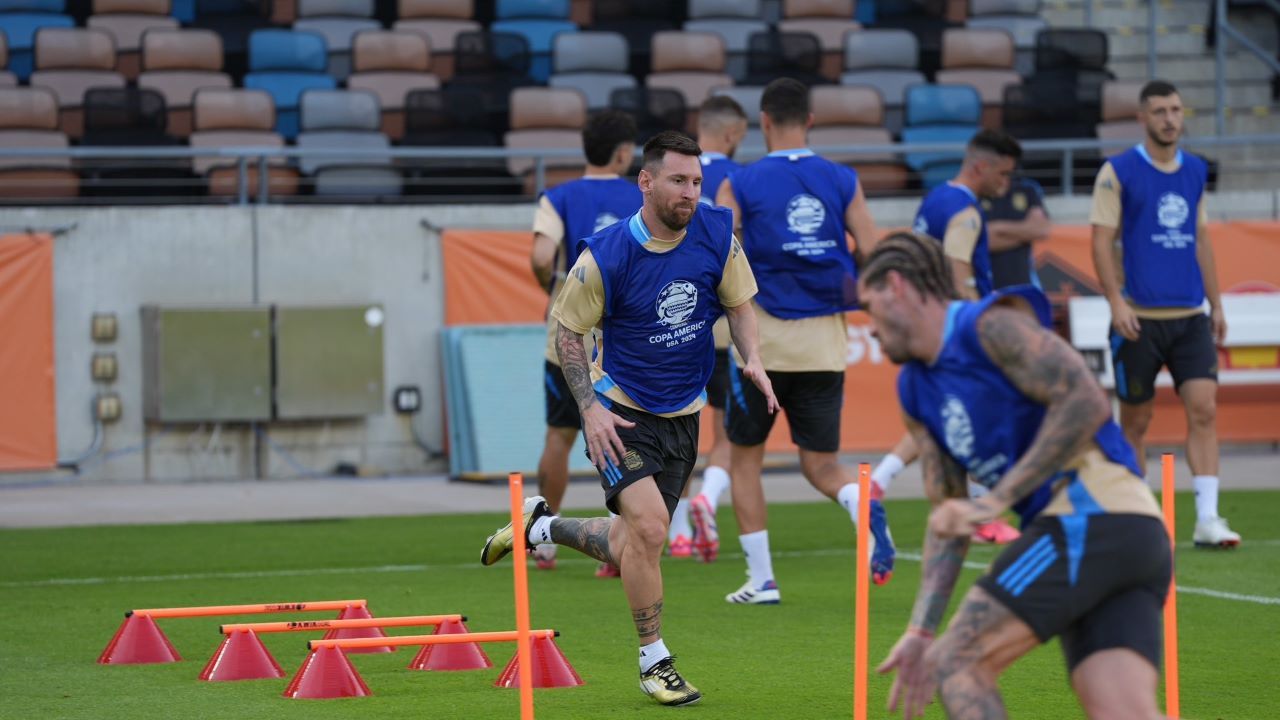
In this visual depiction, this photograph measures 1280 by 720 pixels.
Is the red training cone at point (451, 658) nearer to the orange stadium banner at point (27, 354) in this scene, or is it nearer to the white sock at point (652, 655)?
the white sock at point (652, 655)

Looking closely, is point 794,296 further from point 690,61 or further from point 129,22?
point 129,22

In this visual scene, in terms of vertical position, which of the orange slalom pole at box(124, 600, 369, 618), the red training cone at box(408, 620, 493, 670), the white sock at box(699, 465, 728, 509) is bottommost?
the red training cone at box(408, 620, 493, 670)

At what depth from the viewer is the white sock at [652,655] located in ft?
20.8

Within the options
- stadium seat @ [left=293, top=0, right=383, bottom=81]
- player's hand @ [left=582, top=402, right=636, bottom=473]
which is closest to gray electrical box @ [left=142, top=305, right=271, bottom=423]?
stadium seat @ [left=293, top=0, right=383, bottom=81]

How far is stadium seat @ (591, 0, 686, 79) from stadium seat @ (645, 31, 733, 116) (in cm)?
52

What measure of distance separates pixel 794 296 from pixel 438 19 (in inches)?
491

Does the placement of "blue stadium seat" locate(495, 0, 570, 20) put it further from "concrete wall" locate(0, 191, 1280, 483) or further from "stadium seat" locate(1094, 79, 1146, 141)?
"stadium seat" locate(1094, 79, 1146, 141)

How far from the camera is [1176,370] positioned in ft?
34.2

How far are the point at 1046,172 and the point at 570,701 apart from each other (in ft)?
40.3

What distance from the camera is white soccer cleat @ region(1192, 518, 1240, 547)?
10.4 m

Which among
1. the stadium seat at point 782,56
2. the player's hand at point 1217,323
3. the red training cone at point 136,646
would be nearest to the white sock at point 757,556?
the red training cone at point 136,646

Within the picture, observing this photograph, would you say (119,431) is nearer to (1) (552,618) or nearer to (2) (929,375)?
(1) (552,618)

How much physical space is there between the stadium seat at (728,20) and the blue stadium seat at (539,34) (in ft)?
4.79

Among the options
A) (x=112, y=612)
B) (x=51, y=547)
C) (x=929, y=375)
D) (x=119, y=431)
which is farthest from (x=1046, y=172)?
(x=929, y=375)
